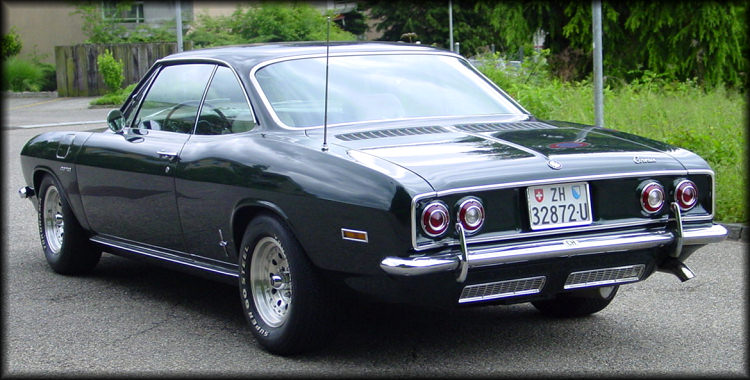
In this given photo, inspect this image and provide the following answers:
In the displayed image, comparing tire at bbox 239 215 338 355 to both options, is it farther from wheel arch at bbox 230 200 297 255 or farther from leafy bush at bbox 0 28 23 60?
leafy bush at bbox 0 28 23 60

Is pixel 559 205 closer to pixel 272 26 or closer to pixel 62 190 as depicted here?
pixel 62 190

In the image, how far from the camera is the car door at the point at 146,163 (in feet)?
19.4

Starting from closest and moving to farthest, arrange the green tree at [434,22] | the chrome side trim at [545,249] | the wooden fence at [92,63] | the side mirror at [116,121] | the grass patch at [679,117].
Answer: the chrome side trim at [545,249] → the side mirror at [116,121] → the grass patch at [679,117] → the wooden fence at [92,63] → the green tree at [434,22]

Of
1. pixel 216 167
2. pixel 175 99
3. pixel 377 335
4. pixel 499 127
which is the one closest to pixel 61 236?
pixel 175 99

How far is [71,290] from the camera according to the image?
6.83 metres

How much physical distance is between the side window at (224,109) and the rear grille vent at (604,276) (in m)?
1.85

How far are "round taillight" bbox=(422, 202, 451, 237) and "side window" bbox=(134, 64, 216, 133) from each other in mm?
2064

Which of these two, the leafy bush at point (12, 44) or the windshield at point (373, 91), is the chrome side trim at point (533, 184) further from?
the leafy bush at point (12, 44)

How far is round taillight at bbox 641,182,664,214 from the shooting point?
15.9ft

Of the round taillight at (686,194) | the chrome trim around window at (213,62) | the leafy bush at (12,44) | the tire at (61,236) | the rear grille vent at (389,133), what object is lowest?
the tire at (61,236)

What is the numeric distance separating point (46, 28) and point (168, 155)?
135ft

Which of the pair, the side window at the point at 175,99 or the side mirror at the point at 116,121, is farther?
the side mirror at the point at 116,121

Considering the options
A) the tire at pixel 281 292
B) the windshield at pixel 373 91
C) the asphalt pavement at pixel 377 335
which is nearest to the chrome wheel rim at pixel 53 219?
the asphalt pavement at pixel 377 335

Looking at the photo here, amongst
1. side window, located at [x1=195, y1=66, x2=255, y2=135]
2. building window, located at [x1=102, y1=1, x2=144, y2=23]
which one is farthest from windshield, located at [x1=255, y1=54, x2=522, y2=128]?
building window, located at [x1=102, y1=1, x2=144, y2=23]
